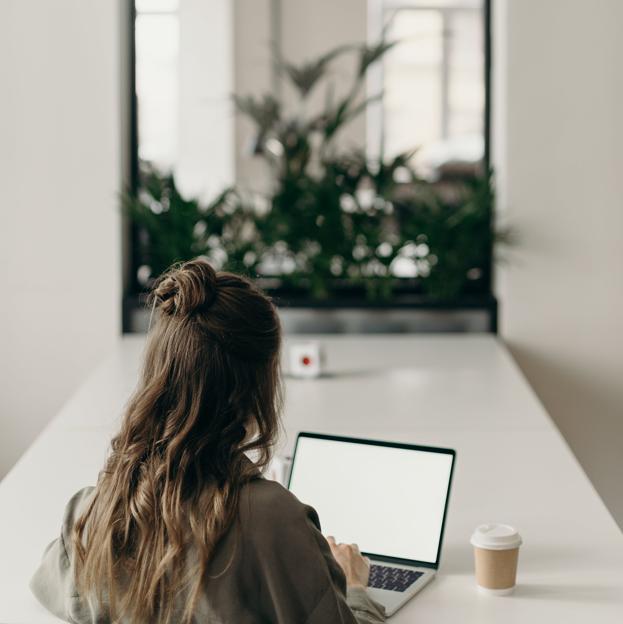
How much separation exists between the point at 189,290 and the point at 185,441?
0.58ft

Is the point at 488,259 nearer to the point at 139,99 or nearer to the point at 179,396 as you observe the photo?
the point at 139,99

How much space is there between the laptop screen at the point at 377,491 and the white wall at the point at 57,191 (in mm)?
2048

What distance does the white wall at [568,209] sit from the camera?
3516mm

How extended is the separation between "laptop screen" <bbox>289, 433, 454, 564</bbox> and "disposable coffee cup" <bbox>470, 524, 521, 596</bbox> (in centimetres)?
10

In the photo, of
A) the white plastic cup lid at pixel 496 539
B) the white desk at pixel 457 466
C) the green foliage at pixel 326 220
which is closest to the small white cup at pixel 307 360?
the white desk at pixel 457 466

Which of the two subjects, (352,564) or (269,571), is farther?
(352,564)

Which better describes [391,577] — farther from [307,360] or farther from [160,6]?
[160,6]

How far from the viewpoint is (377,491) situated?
170 centimetres

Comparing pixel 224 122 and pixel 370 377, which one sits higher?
pixel 224 122

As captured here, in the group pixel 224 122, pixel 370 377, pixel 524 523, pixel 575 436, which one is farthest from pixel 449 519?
pixel 224 122

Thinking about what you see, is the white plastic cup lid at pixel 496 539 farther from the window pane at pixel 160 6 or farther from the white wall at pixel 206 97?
the white wall at pixel 206 97

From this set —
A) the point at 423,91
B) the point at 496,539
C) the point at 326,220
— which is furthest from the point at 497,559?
the point at 423,91

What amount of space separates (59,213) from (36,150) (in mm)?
229

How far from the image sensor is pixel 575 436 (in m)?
3.64
